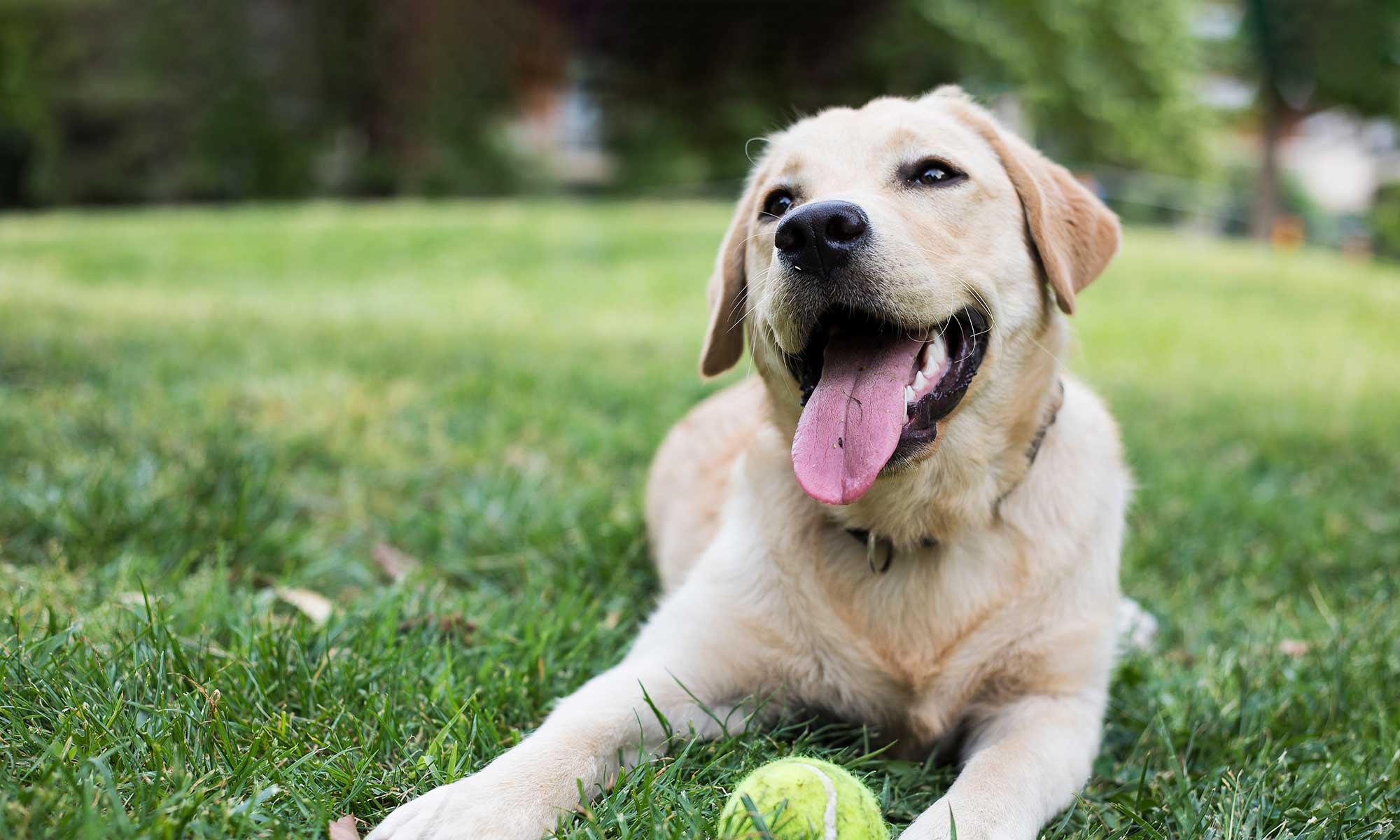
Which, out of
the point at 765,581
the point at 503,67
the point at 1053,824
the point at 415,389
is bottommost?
the point at 503,67

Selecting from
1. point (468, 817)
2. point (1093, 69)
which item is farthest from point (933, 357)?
point (1093, 69)

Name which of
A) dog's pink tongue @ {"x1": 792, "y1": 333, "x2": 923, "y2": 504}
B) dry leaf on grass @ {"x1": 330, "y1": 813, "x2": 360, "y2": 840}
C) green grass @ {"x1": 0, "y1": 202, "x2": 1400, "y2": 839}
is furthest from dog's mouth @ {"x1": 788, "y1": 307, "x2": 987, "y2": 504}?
dry leaf on grass @ {"x1": 330, "y1": 813, "x2": 360, "y2": 840}

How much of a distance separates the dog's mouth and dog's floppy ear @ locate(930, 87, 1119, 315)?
0.30m

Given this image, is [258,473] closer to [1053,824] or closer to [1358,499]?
[1053,824]

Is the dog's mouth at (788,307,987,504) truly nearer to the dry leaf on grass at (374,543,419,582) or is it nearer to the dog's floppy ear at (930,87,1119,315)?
the dog's floppy ear at (930,87,1119,315)

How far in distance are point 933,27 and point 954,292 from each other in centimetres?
2538

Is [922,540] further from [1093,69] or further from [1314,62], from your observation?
[1314,62]

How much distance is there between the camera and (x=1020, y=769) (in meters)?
2.26

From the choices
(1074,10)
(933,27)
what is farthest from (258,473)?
(1074,10)

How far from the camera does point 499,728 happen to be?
2488mm

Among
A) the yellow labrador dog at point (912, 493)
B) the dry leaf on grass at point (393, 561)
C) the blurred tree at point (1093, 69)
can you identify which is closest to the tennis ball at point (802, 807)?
the yellow labrador dog at point (912, 493)

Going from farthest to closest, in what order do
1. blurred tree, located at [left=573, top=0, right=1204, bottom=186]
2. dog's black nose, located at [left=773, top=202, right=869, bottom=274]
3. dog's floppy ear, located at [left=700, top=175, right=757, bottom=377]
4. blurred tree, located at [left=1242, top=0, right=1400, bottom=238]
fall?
blurred tree, located at [left=1242, top=0, right=1400, bottom=238] → blurred tree, located at [left=573, top=0, right=1204, bottom=186] → dog's floppy ear, located at [left=700, top=175, right=757, bottom=377] → dog's black nose, located at [left=773, top=202, right=869, bottom=274]

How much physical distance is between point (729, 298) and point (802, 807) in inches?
65.8

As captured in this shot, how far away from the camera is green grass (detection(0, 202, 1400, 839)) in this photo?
7.02 feet
